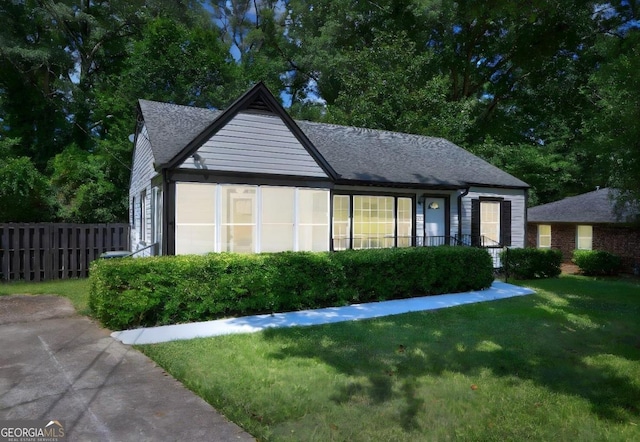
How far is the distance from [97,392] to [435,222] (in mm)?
12556

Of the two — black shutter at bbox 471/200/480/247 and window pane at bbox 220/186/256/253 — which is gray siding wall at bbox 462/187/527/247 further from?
window pane at bbox 220/186/256/253

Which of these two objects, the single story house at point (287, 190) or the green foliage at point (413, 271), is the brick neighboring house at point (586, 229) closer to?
the single story house at point (287, 190)

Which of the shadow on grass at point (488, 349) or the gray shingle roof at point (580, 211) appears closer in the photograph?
the shadow on grass at point (488, 349)

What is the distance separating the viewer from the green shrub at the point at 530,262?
14523 mm

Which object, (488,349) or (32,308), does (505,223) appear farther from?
(32,308)

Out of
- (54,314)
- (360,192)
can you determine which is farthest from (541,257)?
(54,314)

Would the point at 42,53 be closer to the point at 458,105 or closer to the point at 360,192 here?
the point at 360,192

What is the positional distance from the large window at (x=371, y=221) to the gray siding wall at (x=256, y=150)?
2210 mm

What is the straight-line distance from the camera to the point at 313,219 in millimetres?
11539

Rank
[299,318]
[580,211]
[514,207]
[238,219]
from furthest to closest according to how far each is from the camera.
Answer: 1. [580,211]
2. [514,207]
3. [238,219]
4. [299,318]

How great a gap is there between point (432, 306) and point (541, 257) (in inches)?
307

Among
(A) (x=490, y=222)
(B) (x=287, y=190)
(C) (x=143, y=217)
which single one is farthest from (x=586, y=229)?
(C) (x=143, y=217)

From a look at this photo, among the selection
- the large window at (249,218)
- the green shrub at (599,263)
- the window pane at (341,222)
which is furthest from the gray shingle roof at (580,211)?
the large window at (249,218)

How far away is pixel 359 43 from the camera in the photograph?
30391 mm
